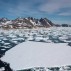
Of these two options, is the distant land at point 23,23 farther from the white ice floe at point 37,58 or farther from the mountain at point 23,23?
the white ice floe at point 37,58

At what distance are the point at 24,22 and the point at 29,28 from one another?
47cm

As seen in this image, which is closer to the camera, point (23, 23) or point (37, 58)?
point (37, 58)

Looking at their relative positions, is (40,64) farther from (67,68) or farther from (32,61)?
(67,68)

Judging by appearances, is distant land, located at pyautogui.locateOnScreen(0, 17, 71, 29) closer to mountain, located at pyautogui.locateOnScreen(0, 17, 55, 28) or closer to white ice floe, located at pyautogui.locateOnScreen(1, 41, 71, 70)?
mountain, located at pyautogui.locateOnScreen(0, 17, 55, 28)

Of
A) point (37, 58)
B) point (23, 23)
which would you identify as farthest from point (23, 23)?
point (37, 58)

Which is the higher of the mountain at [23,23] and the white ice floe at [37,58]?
the mountain at [23,23]

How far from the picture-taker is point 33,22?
10.9 metres

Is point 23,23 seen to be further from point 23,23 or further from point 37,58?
point 37,58

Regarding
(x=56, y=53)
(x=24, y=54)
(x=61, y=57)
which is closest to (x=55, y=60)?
(x=61, y=57)

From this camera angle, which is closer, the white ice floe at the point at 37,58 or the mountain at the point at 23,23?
the white ice floe at the point at 37,58

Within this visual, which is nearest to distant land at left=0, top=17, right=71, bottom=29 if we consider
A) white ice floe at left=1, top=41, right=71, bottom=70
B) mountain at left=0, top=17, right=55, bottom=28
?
mountain at left=0, top=17, right=55, bottom=28

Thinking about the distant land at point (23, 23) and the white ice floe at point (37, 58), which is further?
the distant land at point (23, 23)

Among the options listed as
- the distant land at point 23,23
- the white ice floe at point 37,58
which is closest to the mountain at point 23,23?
the distant land at point 23,23

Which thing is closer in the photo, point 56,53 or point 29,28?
point 56,53
